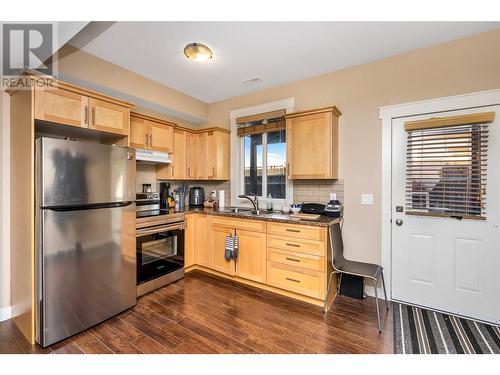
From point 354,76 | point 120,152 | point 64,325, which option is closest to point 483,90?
point 354,76

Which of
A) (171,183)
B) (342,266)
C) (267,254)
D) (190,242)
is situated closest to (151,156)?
(171,183)

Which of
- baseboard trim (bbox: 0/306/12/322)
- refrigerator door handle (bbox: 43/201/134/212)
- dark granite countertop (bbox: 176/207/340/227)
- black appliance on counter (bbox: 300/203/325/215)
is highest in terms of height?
refrigerator door handle (bbox: 43/201/134/212)

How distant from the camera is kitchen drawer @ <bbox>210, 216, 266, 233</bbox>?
2861 mm

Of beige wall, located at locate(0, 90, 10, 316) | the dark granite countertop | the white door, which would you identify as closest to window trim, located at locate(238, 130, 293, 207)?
the dark granite countertop

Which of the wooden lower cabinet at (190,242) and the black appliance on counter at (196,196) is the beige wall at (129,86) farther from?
the wooden lower cabinet at (190,242)

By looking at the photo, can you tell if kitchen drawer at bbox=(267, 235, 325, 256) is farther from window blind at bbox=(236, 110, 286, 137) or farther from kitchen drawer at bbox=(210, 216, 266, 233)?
window blind at bbox=(236, 110, 286, 137)

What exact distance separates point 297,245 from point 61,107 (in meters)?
2.63

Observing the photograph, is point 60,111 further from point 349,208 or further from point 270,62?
point 349,208

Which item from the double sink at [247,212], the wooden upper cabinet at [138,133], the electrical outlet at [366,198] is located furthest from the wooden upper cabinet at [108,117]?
the electrical outlet at [366,198]

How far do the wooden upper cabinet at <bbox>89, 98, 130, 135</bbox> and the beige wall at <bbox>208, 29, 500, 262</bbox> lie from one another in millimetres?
2211

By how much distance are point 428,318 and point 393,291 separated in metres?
0.39

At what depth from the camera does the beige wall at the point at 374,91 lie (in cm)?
224

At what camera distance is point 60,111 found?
2.02 m

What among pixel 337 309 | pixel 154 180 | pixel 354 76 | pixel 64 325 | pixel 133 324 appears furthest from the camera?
pixel 154 180
